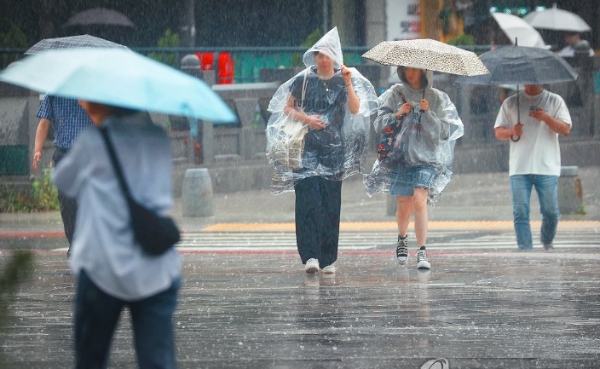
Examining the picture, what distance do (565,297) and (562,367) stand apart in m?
2.38

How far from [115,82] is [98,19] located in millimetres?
18342

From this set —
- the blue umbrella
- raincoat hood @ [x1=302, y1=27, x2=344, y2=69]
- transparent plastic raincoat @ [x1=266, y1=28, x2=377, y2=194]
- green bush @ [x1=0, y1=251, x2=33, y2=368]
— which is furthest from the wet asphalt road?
green bush @ [x1=0, y1=251, x2=33, y2=368]

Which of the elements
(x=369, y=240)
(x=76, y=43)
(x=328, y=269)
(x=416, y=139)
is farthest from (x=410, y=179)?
(x=369, y=240)

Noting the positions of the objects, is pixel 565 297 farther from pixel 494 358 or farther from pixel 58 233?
pixel 58 233

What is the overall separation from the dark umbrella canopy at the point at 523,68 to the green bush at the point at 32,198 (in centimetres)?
759

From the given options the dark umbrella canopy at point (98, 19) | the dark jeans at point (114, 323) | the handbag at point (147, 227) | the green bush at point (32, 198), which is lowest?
the green bush at point (32, 198)

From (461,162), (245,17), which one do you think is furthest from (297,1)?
(461,162)

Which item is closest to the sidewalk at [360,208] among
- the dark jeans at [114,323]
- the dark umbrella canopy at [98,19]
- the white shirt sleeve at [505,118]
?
the white shirt sleeve at [505,118]

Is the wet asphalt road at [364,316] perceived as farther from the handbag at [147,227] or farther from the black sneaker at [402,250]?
the handbag at [147,227]

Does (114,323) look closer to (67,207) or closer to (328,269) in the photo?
(328,269)

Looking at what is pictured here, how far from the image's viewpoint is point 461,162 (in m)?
21.9

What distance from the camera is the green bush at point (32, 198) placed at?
1648cm

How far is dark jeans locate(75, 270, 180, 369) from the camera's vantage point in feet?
14.0

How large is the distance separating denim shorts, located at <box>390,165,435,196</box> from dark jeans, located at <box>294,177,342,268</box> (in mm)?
613
